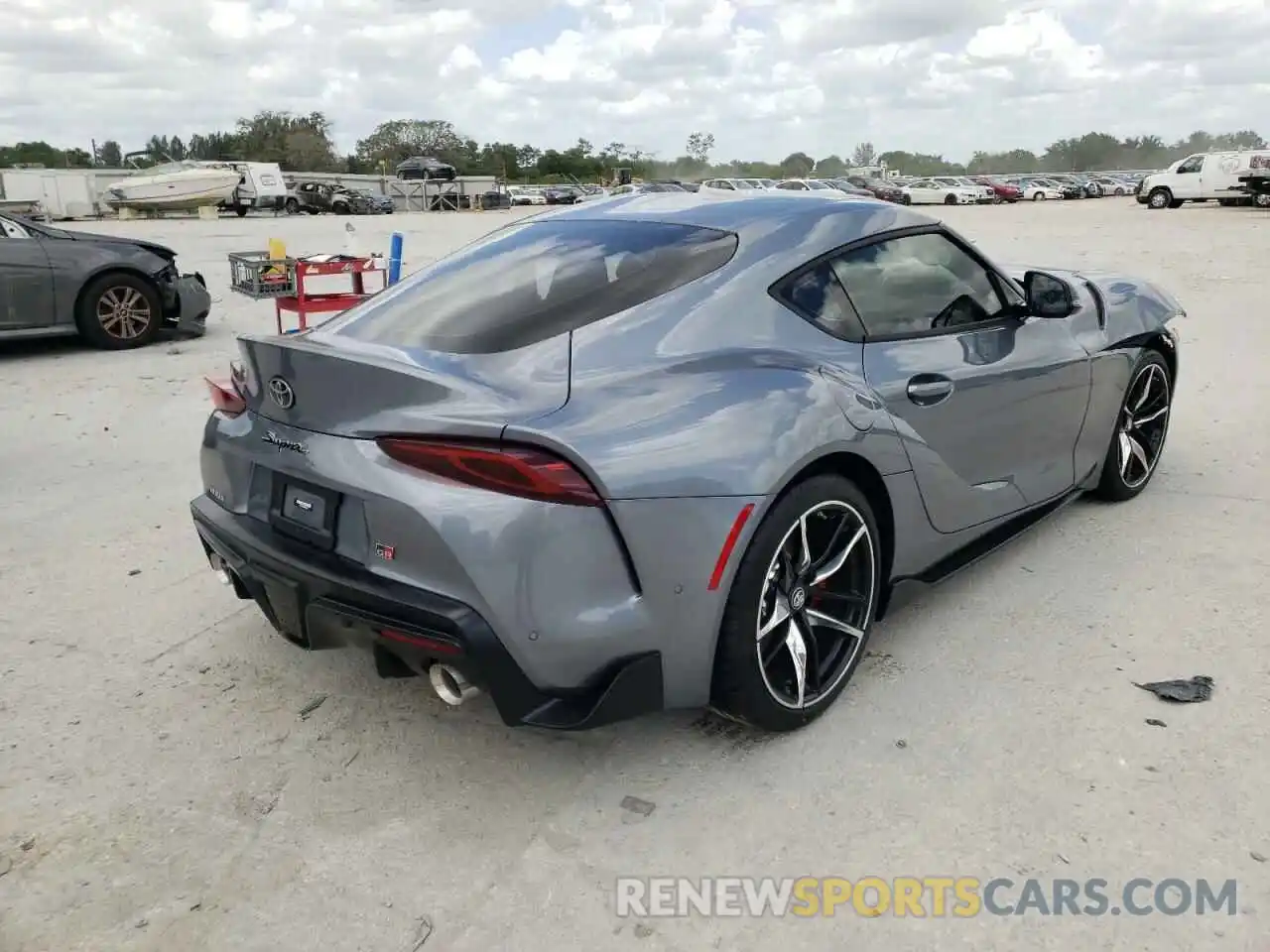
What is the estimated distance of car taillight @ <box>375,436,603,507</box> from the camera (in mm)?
2199

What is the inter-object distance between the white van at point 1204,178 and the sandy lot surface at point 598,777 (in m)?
32.2

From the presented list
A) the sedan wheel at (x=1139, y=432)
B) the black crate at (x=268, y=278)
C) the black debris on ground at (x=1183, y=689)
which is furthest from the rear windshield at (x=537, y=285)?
the black crate at (x=268, y=278)

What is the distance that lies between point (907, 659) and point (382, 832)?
5.80 ft

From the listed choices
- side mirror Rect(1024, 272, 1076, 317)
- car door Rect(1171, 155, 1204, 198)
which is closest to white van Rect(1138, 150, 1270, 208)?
car door Rect(1171, 155, 1204, 198)

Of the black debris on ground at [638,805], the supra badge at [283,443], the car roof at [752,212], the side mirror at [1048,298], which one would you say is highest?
the car roof at [752,212]

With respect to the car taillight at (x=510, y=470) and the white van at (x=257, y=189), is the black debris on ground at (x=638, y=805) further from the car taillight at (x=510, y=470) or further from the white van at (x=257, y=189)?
the white van at (x=257, y=189)

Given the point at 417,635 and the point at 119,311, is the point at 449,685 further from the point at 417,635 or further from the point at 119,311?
the point at 119,311

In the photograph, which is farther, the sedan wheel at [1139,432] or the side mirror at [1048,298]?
Result: the sedan wheel at [1139,432]

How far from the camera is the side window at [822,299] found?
9.39 feet

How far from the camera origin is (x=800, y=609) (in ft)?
9.07

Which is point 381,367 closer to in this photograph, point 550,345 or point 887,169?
point 550,345

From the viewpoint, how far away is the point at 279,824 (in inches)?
97.0

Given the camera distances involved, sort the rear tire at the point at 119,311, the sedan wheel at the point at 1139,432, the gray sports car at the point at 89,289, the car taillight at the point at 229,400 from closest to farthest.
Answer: the car taillight at the point at 229,400 < the sedan wheel at the point at 1139,432 < the gray sports car at the point at 89,289 < the rear tire at the point at 119,311

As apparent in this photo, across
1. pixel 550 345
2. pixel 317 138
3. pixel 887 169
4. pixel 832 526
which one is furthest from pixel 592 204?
pixel 317 138
